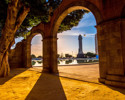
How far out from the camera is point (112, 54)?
4449 millimetres

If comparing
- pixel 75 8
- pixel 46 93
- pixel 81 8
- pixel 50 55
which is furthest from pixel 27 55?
pixel 46 93

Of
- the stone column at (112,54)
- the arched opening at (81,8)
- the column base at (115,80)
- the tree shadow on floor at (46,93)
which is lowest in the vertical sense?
the tree shadow on floor at (46,93)

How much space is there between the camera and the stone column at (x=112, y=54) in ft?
13.9

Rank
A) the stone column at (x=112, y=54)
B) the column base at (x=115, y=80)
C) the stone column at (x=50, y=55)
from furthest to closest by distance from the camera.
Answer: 1. the stone column at (x=50, y=55)
2. the stone column at (x=112, y=54)
3. the column base at (x=115, y=80)

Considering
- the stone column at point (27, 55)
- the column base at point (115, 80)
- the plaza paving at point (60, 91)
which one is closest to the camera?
the plaza paving at point (60, 91)

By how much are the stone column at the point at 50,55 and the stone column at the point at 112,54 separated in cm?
443

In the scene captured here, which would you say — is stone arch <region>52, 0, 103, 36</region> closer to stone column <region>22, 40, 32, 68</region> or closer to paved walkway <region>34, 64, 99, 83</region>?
paved walkway <region>34, 64, 99, 83</region>

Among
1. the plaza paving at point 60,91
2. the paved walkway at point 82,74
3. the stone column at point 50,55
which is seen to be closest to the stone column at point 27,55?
the stone column at point 50,55

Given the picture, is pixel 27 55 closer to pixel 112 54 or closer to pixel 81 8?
pixel 81 8

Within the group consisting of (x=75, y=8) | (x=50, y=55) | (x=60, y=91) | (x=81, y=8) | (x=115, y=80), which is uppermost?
(x=75, y=8)

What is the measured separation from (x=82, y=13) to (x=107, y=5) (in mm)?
6031

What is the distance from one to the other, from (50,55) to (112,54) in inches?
215

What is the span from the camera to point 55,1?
34.2 feet

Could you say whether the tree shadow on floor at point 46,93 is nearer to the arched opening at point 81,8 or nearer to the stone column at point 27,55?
the arched opening at point 81,8
